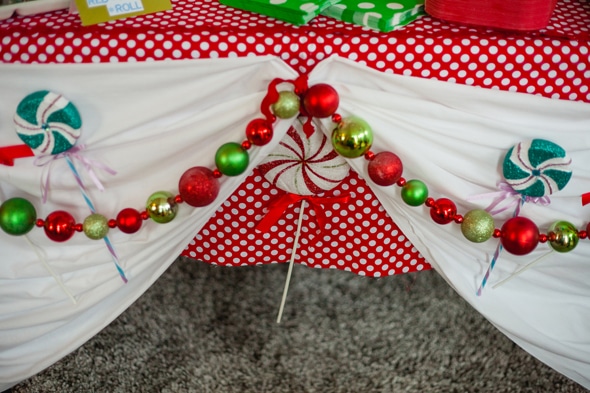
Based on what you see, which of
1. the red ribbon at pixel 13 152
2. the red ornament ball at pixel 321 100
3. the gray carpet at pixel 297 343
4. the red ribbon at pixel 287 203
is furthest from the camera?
the gray carpet at pixel 297 343

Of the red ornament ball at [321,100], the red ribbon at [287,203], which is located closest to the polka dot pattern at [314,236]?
the red ribbon at [287,203]

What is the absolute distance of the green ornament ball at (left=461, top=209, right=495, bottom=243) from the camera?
1.04 m

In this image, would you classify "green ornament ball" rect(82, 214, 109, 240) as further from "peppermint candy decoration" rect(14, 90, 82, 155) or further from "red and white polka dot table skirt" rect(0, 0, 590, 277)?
"red and white polka dot table skirt" rect(0, 0, 590, 277)

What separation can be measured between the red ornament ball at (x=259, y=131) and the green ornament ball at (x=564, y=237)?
1.83 feet

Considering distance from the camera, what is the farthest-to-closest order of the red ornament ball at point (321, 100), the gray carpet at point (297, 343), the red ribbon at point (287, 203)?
1. the gray carpet at point (297, 343)
2. the red ribbon at point (287, 203)
3. the red ornament ball at point (321, 100)

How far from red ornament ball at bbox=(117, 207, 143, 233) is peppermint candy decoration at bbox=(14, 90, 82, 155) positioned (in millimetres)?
153

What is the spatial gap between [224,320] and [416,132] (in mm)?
795

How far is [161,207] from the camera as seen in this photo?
1022mm

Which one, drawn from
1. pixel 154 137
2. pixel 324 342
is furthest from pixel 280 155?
pixel 324 342

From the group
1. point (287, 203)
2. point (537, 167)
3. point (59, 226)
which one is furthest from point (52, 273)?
point (537, 167)

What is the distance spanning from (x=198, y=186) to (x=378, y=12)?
1.41 feet

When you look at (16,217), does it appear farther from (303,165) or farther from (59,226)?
(303,165)

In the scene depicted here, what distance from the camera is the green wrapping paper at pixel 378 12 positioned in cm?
97

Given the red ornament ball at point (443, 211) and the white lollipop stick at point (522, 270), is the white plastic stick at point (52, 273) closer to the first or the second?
the red ornament ball at point (443, 211)
